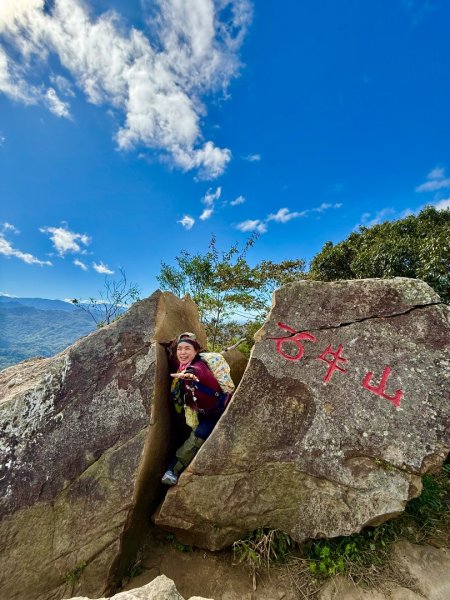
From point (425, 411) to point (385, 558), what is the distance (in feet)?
7.17

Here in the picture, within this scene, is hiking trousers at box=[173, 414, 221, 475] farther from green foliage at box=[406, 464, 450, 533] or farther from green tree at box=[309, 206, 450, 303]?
green tree at box=[309, 206, 450, 303]

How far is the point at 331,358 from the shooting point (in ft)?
16.2

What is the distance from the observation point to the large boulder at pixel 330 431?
436cm

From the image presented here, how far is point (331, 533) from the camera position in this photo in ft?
14.4

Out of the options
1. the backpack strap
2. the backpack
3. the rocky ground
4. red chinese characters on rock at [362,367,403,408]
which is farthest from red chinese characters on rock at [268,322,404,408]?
the rocky ground

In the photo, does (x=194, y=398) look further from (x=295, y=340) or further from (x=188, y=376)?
(x=295, y=340)

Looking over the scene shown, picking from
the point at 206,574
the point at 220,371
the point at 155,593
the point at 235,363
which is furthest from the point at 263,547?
the point at 235,363

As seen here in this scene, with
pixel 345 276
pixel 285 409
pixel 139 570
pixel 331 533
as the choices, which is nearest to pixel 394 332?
pixel 285 409

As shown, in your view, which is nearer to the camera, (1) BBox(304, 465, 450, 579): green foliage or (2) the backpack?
(1) BBox(304, 465, 450, 579): green foliage

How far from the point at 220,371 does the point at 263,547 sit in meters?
2.60

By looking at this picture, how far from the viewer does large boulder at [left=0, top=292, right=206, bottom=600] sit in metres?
4.28

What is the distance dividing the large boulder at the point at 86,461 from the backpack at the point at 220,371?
0.90 metres

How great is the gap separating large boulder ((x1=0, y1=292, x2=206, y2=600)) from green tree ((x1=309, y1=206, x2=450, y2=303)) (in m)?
8.35

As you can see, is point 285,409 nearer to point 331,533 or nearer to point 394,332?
point 331,533
